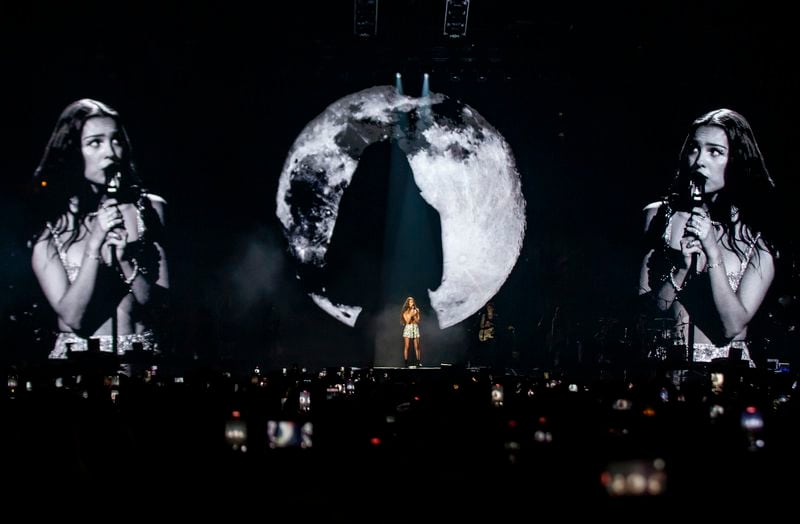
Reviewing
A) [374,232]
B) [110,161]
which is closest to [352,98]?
[374,232]

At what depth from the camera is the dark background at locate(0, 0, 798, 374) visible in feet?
92.0

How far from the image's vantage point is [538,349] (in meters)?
28.2

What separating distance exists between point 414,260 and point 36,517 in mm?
Result: 20842

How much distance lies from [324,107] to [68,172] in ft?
28.0

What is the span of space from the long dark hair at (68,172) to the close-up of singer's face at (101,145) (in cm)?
13

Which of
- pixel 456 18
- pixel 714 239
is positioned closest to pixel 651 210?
pixel 714 239

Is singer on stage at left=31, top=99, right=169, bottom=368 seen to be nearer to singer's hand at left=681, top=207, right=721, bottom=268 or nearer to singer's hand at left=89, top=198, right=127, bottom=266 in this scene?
singer's hand at left=89, top=198, right=127, bottom=266

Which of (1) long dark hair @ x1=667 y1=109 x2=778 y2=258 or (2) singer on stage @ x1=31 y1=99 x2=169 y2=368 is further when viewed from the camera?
(1) long dark hair @ x1=667 y1=109 x2=778 y2=258

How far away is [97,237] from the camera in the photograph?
1094 inches

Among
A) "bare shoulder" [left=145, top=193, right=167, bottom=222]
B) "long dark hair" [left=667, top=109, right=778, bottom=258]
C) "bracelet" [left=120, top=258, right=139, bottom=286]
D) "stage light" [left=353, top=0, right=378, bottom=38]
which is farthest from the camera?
"long dark hair" [left=667, top=109, right=778, bottom=258]

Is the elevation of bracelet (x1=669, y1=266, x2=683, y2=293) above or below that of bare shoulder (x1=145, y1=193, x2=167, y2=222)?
below

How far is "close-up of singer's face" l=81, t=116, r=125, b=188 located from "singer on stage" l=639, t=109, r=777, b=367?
17486 mm

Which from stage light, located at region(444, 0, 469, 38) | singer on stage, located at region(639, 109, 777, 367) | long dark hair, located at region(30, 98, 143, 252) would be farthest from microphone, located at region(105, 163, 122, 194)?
singer on stage, located at region(639, 109, 777, 367)

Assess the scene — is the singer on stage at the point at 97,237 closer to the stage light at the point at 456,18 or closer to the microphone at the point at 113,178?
the microphone at the point at 113,178
